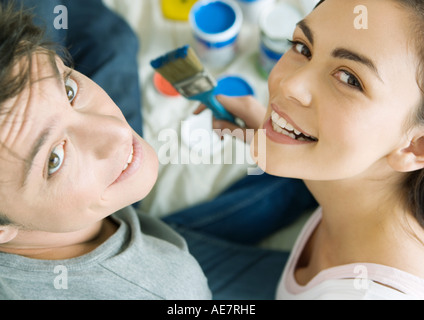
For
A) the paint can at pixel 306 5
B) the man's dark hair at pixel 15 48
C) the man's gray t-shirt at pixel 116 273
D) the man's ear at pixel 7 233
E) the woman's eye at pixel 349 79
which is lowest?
the man's gray t-shirt at pixel 116 273

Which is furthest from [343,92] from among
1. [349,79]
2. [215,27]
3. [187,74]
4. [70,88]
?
[215,27]

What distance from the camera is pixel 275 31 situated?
1066mm

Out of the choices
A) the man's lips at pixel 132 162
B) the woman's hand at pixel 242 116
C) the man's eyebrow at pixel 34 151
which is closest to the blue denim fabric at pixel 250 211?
the woman's hand at pixel 242 116

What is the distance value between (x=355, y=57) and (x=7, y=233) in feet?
1.58

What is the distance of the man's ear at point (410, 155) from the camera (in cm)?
60

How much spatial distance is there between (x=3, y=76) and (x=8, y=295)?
0.32m

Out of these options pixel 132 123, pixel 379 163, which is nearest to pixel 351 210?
pixel 379 163

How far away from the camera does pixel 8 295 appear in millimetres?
640

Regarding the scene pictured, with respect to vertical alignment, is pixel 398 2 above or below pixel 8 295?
above

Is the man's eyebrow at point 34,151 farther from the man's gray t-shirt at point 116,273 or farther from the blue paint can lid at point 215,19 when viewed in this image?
the blue paint can lid at point 215,19

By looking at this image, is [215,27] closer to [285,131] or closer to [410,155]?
[285,131]

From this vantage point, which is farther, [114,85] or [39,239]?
[114,85]

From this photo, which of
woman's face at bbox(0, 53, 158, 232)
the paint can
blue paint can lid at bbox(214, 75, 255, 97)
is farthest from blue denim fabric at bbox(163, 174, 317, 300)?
the paint can

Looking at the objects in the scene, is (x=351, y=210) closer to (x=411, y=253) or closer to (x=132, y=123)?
(x=411, y=253)
